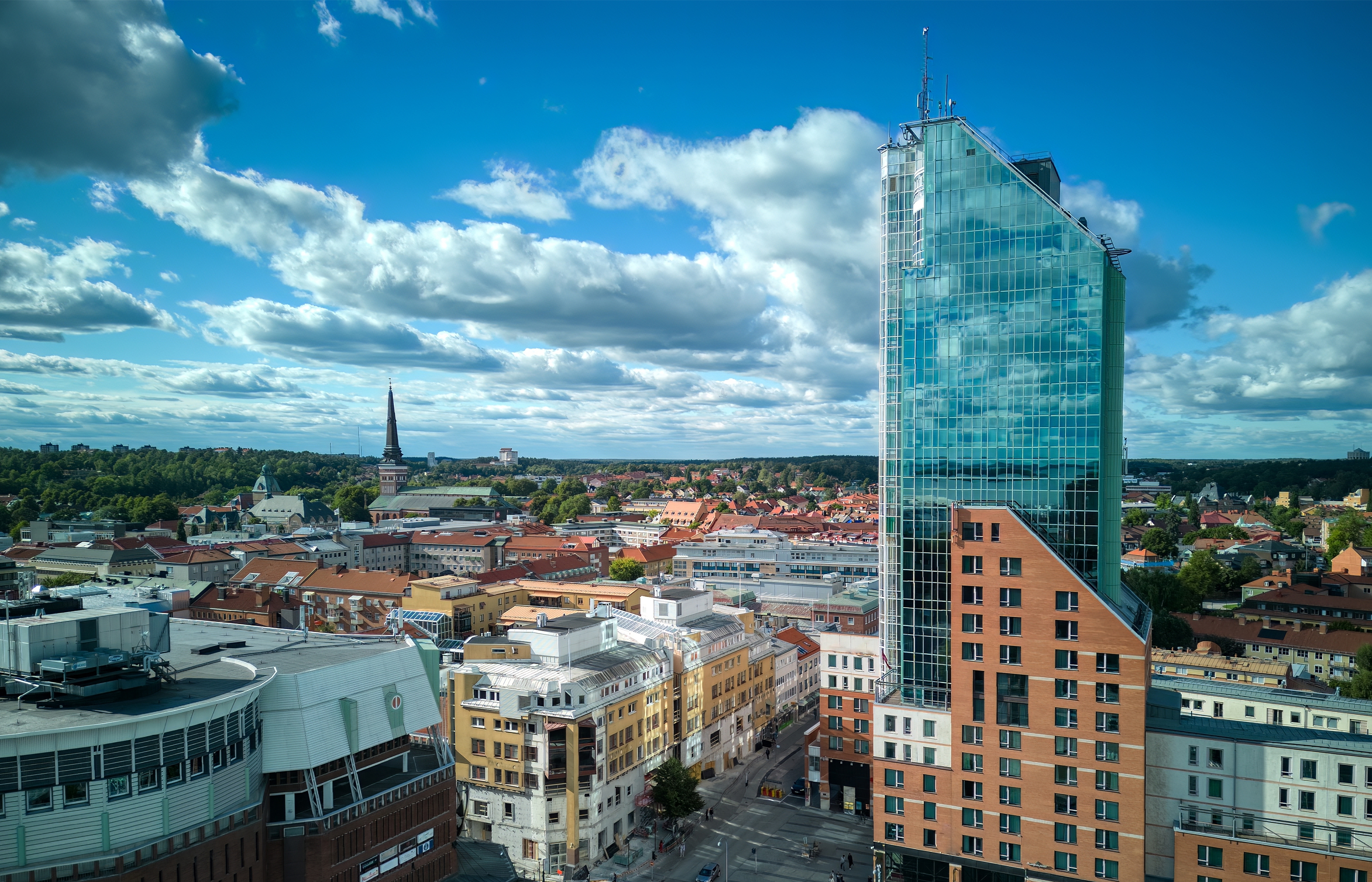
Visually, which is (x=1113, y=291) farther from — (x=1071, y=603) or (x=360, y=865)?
(x=360, y=865)

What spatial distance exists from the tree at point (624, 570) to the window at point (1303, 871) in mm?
113370

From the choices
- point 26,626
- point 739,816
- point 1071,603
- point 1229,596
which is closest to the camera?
point 26,626

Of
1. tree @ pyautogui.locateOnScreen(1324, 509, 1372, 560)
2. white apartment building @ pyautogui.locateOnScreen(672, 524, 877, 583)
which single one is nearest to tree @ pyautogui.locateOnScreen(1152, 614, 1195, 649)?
white apartment building @ pyautogui.locateOnScreen(672, 524, 877, 583)

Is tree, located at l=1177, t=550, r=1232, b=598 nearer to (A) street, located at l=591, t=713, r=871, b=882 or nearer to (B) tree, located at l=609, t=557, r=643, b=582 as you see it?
(A) street, located at l=591, t=713, r=871, b=882

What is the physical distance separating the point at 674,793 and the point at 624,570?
8393cm

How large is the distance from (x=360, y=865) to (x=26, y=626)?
22.0 meters

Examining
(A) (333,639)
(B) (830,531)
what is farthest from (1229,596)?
(A) (333,639)

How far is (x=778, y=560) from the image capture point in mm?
152750

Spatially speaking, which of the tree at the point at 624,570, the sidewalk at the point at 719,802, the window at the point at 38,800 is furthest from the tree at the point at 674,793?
the tree at the point at 624,570

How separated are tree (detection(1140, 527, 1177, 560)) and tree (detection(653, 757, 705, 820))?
476ft

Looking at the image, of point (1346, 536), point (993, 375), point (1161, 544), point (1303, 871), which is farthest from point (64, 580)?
point (1346, 536)

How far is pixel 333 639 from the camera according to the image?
61.5 metres

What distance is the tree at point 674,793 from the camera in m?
69.6

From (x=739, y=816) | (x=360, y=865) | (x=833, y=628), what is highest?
(x=833, y=628)
